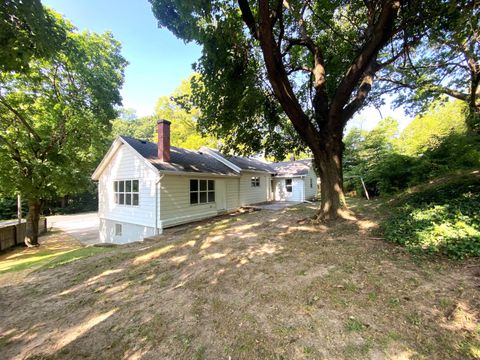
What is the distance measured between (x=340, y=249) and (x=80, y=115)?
13378 millimetres

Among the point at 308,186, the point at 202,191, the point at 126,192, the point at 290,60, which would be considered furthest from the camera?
the point at 308,186

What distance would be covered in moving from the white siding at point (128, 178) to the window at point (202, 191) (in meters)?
2.17

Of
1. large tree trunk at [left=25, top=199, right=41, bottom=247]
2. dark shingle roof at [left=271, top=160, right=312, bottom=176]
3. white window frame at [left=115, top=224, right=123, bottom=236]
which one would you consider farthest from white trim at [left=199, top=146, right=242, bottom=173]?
large tree trunk at [left=25, top=199, right=41, bottom=247]

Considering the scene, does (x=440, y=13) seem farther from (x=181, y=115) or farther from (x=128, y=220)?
(x=181, y=115)

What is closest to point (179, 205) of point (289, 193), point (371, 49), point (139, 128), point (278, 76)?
point (278, 76)

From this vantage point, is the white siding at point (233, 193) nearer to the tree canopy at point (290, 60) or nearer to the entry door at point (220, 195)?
the entry door at point (220, 195)

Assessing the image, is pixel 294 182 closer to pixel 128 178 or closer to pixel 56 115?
pixel 128 178

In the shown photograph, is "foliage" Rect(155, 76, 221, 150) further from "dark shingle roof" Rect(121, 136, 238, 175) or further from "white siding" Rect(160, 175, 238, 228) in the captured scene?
"white siding" Rect(160, 175, 238, 228)

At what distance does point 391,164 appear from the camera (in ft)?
39.4

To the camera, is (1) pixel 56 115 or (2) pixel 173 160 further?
(2) pixel 173 160

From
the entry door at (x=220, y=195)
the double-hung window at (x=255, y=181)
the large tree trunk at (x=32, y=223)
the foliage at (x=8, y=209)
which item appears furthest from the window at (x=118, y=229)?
the foliage at (x=8, y=209)

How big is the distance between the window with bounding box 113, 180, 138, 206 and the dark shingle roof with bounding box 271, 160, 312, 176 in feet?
40.2

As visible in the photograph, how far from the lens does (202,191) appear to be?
40.4 ft

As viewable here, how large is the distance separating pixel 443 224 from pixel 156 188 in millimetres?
9829
